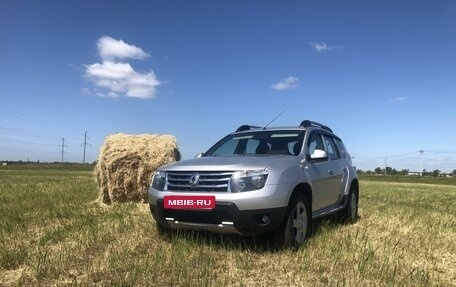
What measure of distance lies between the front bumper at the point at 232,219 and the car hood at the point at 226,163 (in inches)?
18.3

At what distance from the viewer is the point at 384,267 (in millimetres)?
5781

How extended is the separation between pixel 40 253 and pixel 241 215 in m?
2.38

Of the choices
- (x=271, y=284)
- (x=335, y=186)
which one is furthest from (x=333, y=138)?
(x=271, y=284)

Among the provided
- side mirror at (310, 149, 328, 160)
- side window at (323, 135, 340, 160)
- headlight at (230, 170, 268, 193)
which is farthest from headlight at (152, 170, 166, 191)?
side window at (323, 135, 340, 160)

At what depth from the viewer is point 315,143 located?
8266mm

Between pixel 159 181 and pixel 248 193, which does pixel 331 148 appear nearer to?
pixel 248 193

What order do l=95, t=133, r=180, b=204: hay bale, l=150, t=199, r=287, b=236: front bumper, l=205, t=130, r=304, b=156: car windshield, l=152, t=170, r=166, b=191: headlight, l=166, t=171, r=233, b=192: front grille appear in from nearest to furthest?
l=150, t=199, r=287, b=236: front bumper, l=166, t=171, r=233, b=192: front grille, l=152, t=170, r=166, b=191: headlight, l=205, t=130, r=304, b=156: car windshield, l=95, t=133, r=180, b=204: hay bale

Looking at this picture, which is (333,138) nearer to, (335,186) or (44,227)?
(335,186)

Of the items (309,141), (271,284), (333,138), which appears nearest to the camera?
(271,284)

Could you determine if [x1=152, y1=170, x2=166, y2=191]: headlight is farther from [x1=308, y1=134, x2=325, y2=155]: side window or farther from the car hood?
[x1=308, y1=134, x2=325, y2=155]: side window

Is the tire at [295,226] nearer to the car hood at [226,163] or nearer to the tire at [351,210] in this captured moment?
the car hood at [226,163]

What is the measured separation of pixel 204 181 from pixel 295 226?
1389 millimetres

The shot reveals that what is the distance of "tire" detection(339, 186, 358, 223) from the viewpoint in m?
9.30

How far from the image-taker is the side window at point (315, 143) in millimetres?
7895
